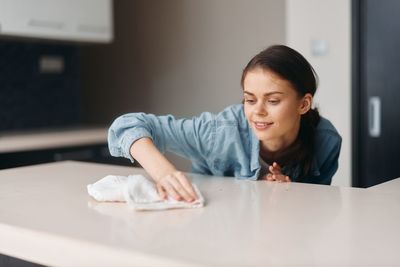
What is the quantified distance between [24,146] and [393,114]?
5.46 feet

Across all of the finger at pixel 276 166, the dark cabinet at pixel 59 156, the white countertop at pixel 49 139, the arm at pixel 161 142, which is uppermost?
the arm at pixel 161 142

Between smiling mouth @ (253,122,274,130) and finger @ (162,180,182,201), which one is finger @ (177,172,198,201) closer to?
finger @ (162,180,182,201)

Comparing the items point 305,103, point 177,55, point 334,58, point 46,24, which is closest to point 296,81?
point 305,103

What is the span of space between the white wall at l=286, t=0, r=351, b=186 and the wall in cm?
25

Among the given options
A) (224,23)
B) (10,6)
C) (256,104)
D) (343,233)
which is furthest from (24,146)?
(343,233)

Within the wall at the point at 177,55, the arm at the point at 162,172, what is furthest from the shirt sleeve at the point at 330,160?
the wall at the point at 177,55

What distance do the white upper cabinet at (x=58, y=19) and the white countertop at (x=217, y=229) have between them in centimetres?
172

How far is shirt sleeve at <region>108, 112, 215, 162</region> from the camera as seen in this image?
3.97ft

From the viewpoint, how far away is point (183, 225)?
0.78m

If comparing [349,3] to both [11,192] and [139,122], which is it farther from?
[11,192]

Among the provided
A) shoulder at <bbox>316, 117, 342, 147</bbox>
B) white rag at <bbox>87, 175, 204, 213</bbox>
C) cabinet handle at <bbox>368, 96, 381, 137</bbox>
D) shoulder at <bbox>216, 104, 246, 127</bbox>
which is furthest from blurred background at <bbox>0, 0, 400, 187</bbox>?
white rag at <bbox>87, 175, 204, 213</bbox>

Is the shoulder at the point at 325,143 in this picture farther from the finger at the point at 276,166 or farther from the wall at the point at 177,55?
the wall at the point at 177,55

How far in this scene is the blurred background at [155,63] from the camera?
243 cm

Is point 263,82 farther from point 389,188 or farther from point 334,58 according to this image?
point 334,58
